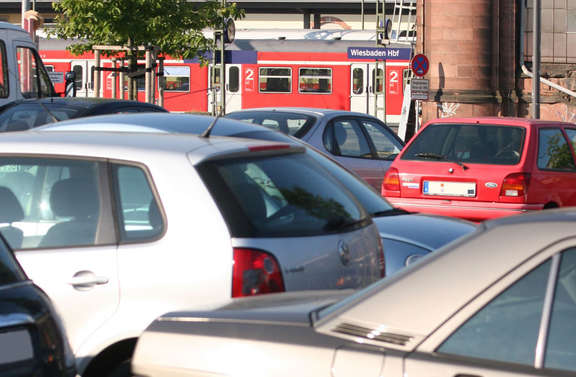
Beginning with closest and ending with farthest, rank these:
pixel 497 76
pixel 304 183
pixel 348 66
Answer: pixel 304 183, pixel 497 76, pixel 348 66

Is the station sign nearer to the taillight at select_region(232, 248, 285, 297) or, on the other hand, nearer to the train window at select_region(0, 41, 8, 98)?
the train window at select_region(0, 41, 8, 98)

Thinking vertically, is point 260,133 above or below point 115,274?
above

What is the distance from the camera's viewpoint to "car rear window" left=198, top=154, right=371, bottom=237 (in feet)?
15.8

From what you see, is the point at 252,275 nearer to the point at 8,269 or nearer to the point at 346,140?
the point at 8,269

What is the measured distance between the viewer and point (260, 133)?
6855 mm

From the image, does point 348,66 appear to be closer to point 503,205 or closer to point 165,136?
point 503,205

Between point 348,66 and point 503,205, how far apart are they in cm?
2756

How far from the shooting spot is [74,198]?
518 centimetres

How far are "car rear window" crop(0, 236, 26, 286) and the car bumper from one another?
8.75 metres

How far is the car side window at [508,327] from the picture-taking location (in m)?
2.93

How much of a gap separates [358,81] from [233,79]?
15.0ft

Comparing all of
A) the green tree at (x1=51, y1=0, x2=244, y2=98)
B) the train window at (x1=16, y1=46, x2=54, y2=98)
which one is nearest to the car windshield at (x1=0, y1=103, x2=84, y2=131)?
the train window at (x1=16, y1=46, x2=54, y2=98)

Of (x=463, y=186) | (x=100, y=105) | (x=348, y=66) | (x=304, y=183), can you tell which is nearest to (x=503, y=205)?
(x=463, y=186)

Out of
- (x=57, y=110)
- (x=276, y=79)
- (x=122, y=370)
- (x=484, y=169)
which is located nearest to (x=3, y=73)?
(x=57, y=110)
